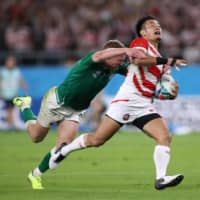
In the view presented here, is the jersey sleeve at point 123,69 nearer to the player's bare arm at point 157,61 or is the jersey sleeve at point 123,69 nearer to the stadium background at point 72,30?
the player's bare arm at point 157,61

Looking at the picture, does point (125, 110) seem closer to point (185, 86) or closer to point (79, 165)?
point (79, 165)

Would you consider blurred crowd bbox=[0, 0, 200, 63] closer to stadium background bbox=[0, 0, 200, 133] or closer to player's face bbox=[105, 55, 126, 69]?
stadium background bbox=[0, 0, 200, 133]

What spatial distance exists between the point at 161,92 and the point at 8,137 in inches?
501

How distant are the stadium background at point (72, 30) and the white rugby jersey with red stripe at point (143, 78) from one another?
46.4 ft

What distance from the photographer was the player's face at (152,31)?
12750mm

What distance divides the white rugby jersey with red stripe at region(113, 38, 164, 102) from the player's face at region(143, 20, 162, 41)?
161 millimetres

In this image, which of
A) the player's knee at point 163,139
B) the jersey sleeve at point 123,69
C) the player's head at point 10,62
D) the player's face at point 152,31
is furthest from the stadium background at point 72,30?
the player's knee at point 163,139

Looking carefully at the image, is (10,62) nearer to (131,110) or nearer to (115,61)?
(115,61)

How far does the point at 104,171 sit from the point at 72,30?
1303cm

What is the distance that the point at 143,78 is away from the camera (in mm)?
12539

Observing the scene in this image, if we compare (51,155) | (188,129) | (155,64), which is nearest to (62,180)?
(51,155)

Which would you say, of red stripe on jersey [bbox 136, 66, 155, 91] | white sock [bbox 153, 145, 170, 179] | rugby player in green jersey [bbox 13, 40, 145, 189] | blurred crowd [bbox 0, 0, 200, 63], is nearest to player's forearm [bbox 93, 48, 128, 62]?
rugby player in green jersey [bbox 13, 40, 145, 189]

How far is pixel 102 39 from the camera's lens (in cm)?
2794

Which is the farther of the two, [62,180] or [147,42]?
→ [62,180]
